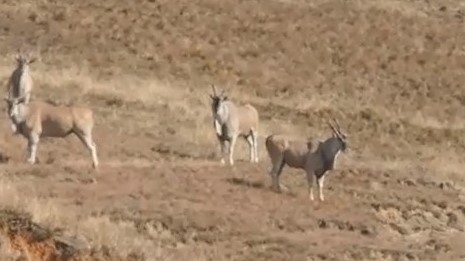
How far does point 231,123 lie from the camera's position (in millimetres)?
29094

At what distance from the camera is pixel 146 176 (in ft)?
81.6

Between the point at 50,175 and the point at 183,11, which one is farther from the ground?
the point at 183,11

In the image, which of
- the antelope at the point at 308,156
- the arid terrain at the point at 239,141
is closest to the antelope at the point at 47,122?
the arid terrain at the point at 239,141

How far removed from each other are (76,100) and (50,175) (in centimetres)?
1339

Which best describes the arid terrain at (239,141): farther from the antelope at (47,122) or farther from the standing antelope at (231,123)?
the standing antelope at (231,123)

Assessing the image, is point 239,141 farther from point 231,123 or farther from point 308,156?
point 308,156

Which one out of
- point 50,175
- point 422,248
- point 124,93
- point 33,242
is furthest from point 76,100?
point 33,242

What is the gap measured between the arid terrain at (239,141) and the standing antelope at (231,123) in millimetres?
634

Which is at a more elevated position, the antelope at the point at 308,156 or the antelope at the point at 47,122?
the antelope at the point at 47,122

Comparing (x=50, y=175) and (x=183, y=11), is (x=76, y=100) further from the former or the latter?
(x=183, y=11)

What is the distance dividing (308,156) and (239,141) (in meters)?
8.31

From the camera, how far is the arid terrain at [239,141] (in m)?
21.1

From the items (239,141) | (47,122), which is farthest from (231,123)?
(47,122)

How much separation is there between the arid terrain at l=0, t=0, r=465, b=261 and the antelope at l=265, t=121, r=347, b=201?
0.45 metres
